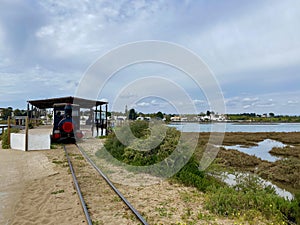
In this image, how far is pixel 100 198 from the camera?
5301 mm

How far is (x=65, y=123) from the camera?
568 inches

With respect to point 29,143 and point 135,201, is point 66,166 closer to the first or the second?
point 135,201

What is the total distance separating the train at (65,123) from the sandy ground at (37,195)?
5365mm

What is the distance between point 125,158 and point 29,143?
6.19 meters

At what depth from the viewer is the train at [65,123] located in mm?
14516

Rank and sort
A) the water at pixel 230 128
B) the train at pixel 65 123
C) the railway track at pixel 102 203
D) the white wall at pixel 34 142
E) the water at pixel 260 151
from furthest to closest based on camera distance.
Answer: the water at pixel 260 151
the train at pixel 65 123
the white wall at pixel 34 142
the water at pixel 230 128
the railway track at pixel 102 203

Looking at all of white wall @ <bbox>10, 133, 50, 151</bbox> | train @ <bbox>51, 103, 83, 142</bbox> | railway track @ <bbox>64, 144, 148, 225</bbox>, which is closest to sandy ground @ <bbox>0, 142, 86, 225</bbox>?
railway track @ <bbox>64, 144, 148, 225</bbox>

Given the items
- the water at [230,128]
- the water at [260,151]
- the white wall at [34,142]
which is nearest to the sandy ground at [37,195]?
the white wall at [34,142]

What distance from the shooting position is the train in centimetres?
1452

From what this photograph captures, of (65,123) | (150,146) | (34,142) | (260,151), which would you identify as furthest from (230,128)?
(150,146)

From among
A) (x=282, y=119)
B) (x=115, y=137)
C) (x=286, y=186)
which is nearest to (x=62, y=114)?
(x=115, y=137)

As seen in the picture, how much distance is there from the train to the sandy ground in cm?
537

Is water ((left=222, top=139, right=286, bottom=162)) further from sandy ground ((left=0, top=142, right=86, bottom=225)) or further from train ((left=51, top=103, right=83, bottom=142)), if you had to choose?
sandy ground ((left=0, top=142, right=86, bottom=225))

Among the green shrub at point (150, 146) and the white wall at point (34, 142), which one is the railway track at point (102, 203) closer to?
the green shrub at point (150, 146)
